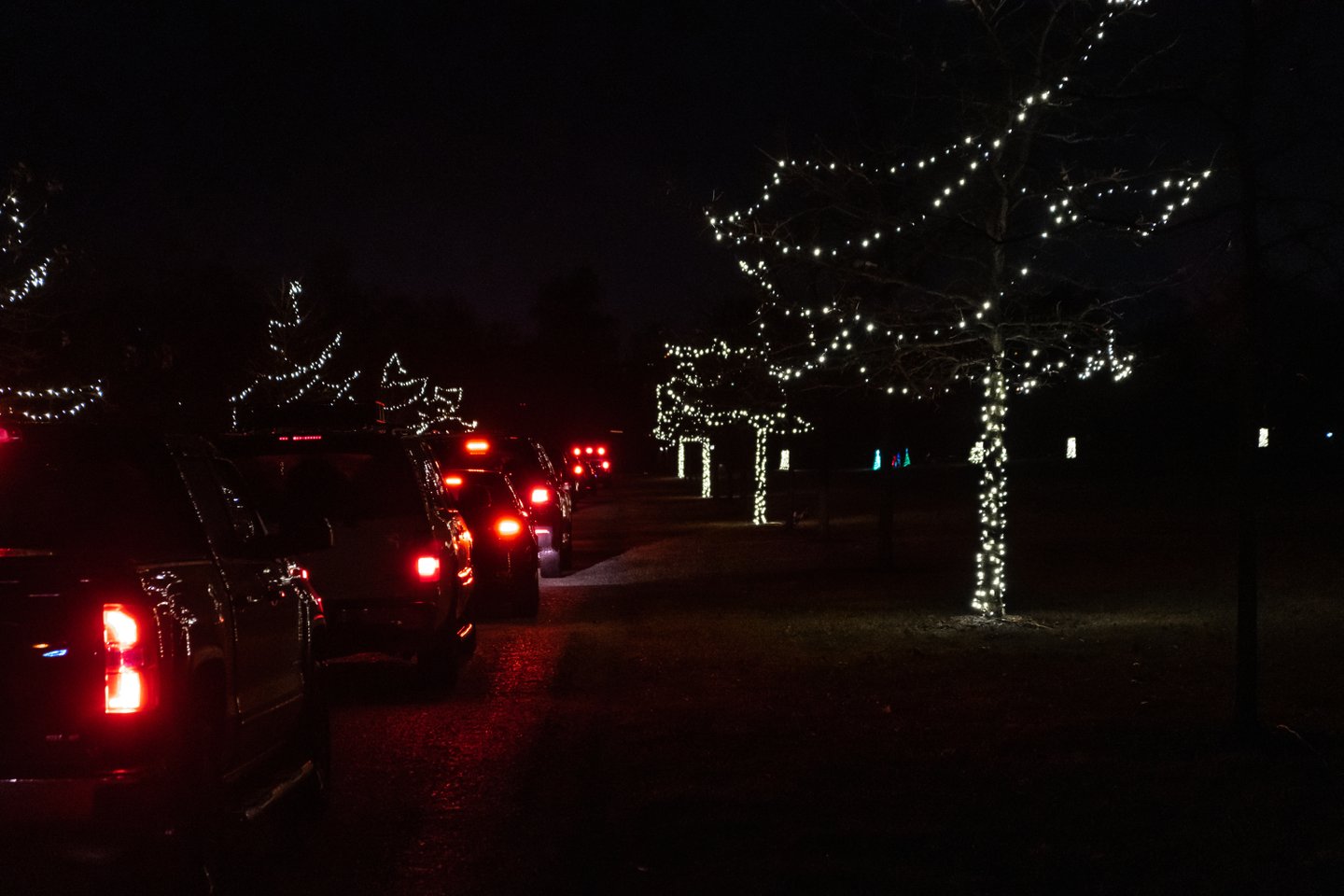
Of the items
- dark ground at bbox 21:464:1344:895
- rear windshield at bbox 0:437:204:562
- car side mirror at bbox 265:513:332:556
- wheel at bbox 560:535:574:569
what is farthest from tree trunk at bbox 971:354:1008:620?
rear windshield at bbox 0:437:204:562

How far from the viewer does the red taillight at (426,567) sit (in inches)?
477

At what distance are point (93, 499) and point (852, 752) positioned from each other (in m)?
4.82

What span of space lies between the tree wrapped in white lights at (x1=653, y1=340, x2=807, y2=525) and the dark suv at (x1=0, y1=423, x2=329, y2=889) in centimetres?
1940

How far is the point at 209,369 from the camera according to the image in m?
42.2

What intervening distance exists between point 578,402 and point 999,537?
95.3m

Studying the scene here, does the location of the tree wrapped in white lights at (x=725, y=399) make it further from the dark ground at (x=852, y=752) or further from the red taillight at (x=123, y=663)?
the red taillight at (x=123, y=663)

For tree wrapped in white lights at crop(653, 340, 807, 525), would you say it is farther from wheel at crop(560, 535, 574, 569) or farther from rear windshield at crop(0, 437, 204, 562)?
rear windshield at crop(0, 437, 204, 562)

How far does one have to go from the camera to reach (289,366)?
42.5m

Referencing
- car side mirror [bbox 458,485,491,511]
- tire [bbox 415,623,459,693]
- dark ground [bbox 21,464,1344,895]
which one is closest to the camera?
dark ground [bbox 21,464,1344,895]

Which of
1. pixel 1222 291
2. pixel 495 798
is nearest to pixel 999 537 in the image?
pixel 1222 291

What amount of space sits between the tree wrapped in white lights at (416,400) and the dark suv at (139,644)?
48886mm

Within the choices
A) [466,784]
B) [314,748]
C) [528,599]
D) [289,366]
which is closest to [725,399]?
[289,366]

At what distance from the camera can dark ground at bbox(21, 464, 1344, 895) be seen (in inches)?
277

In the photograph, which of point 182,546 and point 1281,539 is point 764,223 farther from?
point 1281,539
